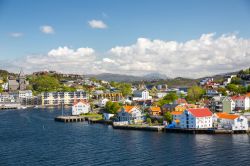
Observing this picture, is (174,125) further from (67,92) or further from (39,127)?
(67,92)

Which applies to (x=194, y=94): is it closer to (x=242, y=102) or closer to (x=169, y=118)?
(x=242, y=102)

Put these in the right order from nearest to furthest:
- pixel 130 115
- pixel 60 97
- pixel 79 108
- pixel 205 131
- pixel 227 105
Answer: pixel 205 131 → pixel 130 115 → pixel 227 105 → pixel 79 108 → pixel 60 97

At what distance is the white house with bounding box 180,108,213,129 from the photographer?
3375cm

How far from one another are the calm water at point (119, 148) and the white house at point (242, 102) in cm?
1745

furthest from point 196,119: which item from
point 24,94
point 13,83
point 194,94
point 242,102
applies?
point 13,83

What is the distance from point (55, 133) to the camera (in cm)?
3512

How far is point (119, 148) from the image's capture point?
87.8 ft

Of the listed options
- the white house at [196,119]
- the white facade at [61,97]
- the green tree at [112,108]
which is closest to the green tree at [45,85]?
the white facade at [61,97]

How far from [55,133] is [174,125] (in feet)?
35.6

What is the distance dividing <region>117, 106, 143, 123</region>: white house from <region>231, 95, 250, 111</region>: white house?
13.5 metres

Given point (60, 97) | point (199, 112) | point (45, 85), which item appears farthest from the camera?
point (45, 85)

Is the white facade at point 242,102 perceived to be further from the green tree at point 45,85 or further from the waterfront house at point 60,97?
the green tree at point 45,85

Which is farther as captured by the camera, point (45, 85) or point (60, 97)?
point (45, 85)

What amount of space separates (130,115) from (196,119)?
9.25 metres
